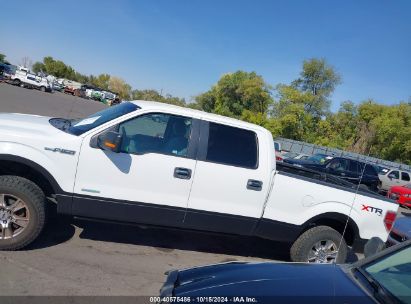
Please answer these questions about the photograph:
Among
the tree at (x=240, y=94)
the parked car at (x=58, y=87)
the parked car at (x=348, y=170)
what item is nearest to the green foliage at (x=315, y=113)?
the tree at (x=240, y=94)

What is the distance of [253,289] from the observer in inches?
97.3

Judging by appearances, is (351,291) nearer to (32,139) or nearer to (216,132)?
(216,132)

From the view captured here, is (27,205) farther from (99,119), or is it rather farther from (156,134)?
(156,134)

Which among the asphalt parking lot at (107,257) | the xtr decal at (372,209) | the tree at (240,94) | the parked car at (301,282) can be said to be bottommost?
the asphalt parking lot at (107,257)

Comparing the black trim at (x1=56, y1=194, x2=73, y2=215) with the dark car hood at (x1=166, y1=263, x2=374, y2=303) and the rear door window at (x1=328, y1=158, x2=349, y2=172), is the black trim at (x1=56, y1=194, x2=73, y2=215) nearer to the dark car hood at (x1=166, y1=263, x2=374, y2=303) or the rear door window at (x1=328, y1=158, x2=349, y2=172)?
the dark car hood at (x1=166, y1=263, x2=374, y2=303)

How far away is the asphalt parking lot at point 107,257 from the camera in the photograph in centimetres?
414

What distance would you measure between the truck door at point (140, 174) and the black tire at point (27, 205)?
15.1 inches

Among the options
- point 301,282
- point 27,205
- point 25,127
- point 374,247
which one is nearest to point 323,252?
point 374,247

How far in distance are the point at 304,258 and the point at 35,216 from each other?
3.46 metres

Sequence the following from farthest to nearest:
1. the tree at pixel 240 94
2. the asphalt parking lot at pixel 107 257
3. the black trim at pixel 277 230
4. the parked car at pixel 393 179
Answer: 1. the tree at pixel 240 94
2. the parked car at pixel 393 179
3. the black trim at pixel 277 230
4. the asphalt parking lot at pixel 107 257

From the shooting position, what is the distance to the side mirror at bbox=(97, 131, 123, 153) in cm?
459

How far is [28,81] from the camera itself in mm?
55562

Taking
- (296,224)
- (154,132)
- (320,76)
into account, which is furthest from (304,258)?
(320,76)

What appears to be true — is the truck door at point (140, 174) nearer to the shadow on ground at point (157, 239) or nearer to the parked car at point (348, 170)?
the shadow on ground at point (157, 239)
